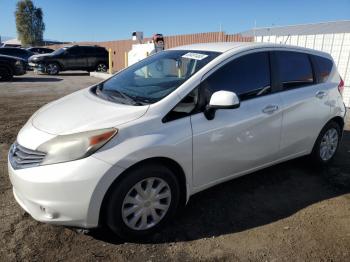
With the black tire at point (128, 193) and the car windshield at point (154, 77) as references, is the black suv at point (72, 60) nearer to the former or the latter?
the car windshield at point (154, 77)

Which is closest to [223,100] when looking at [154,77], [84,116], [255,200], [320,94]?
[154,77]

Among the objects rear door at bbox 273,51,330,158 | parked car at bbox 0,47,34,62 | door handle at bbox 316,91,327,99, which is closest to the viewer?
rear door at bbox 273,51,330,158

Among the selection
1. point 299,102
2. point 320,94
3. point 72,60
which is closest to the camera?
point 299,102

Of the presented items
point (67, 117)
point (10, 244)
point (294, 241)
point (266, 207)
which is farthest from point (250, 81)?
point (10, 244)

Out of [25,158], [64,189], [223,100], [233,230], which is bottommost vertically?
[233,230]

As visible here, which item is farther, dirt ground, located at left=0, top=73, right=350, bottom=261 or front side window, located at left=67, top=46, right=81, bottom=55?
front side window, located at left=67, top=46, right=81, bottom=55

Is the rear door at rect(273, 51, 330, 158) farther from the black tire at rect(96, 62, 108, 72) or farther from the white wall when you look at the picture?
the black tire at rect(96, 62, 108, 72)

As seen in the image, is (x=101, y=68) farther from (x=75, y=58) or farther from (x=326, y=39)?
(x=326, y=39)

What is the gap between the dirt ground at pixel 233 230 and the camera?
297cm

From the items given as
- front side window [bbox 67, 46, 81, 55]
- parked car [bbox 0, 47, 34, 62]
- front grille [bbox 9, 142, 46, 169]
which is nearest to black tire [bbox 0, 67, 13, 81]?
front side window [bbox 67, 46, 81, 55]

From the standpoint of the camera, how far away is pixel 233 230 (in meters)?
3.35

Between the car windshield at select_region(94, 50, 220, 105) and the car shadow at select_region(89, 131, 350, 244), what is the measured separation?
1.24 m

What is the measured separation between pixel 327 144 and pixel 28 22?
255 ft

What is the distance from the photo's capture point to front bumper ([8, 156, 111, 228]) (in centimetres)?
268
